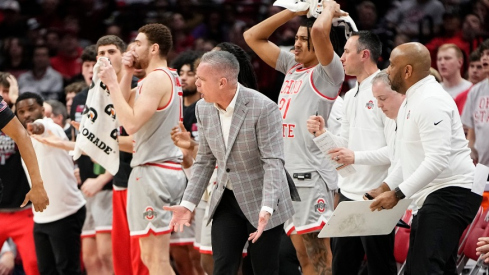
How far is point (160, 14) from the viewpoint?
12188 mm

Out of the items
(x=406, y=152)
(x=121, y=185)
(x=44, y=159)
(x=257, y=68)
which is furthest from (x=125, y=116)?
(x=257, y=68)

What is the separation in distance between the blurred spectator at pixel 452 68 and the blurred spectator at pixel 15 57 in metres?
5.67

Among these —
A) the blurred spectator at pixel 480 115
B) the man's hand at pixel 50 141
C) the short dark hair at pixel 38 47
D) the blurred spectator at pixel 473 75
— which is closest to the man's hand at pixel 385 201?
the man's hand at pixel 50 141

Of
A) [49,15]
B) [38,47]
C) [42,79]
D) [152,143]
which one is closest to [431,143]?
[152,143]

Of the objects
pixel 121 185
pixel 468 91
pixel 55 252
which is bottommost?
pixel 55 252

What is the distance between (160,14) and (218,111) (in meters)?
6.97

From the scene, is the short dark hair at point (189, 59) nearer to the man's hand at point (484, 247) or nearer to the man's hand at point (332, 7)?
the man's hand at point (332, 7)

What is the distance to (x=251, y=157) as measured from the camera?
5.37 metres

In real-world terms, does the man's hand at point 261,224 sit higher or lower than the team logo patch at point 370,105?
lower

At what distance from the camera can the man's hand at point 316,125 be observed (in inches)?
225

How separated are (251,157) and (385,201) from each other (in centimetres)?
89

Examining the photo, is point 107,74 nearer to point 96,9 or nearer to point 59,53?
point 59,53

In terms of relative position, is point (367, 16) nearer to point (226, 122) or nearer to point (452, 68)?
point (452, 68)

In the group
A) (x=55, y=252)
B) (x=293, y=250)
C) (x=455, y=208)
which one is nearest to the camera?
(x=455, y=208)
